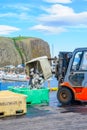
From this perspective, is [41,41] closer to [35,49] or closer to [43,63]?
[35,49]

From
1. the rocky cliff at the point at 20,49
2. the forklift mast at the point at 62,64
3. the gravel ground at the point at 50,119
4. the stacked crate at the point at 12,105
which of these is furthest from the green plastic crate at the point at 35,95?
the rocky cliff at the point at 20,49

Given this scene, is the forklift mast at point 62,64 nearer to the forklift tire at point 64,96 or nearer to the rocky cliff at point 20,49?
the forklift tire at point 64,96

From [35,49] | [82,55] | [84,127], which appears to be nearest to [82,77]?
[82,55]

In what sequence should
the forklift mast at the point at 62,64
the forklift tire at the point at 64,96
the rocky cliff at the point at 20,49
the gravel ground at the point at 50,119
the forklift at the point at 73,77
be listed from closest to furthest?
the gravel ground at the point at 50,119, the forklift at the point at 73,77, the forklift tire at the point at 64,96, the forklift mast at the point at 62,64, the rocky cliff at the point at 20,49

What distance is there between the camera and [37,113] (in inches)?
523

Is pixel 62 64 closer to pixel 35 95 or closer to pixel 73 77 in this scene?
pixel 73 77

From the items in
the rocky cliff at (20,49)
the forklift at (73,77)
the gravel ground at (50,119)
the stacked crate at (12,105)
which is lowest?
the gravel ground at (50,119)

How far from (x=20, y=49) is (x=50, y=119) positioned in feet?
342

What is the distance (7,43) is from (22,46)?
21.7 ft

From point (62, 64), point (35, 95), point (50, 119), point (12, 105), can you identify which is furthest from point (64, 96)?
point (50, 119)

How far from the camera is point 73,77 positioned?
607 inches

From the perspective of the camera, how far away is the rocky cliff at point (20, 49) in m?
107

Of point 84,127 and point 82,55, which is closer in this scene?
point 84,127

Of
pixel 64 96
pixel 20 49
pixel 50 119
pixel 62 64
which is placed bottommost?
pixel 50 119
